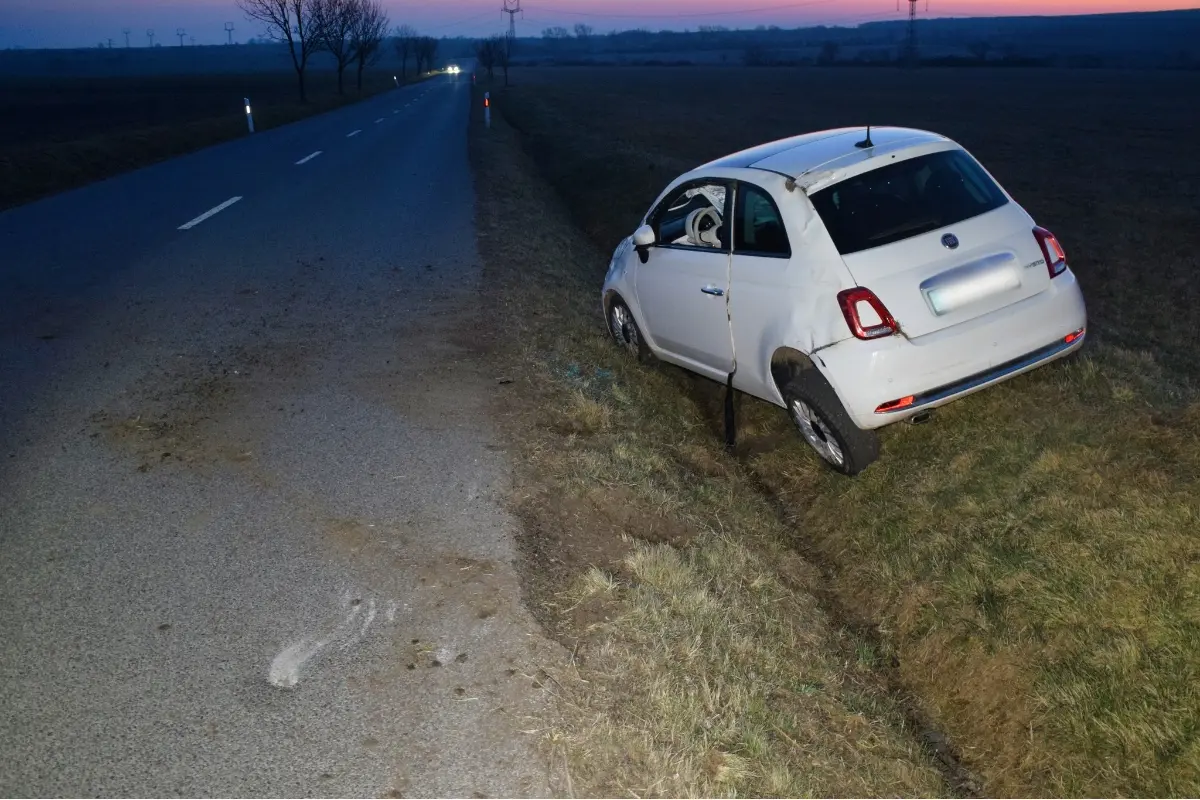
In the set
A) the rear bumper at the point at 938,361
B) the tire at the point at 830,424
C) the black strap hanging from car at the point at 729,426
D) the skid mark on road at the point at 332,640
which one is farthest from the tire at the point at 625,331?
the skid mark on road at the point at 332,640

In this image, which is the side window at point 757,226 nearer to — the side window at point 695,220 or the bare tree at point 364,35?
the side window at point 695,220

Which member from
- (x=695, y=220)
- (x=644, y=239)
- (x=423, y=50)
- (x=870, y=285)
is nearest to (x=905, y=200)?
(x=870, y=285)

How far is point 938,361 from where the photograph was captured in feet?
16.4

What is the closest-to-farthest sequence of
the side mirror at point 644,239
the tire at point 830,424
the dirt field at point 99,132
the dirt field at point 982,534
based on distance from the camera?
the dirt field at point 982,534 → the tire at point 830,424 → the side mirror at point 644,239 → the dirt field at point 99,132

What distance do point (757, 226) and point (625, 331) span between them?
2152 millimetres

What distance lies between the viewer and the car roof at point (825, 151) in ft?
18.5

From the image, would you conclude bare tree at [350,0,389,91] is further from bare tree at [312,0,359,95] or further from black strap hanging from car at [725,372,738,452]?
black strap hanging from car at [725,372,738,452]

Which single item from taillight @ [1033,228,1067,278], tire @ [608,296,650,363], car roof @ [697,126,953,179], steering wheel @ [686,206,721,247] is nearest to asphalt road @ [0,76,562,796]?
tire @ [608,296,650,363]

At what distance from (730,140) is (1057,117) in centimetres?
1472

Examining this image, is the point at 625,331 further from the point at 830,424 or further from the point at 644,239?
the point at 830,424

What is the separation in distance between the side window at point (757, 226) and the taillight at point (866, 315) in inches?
22.3

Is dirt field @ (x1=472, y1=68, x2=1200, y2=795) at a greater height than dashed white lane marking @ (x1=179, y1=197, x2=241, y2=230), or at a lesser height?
lesser

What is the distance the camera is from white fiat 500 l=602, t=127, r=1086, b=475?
5016 millimetres

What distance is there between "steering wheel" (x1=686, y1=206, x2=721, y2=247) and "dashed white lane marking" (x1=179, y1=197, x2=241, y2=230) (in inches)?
319
